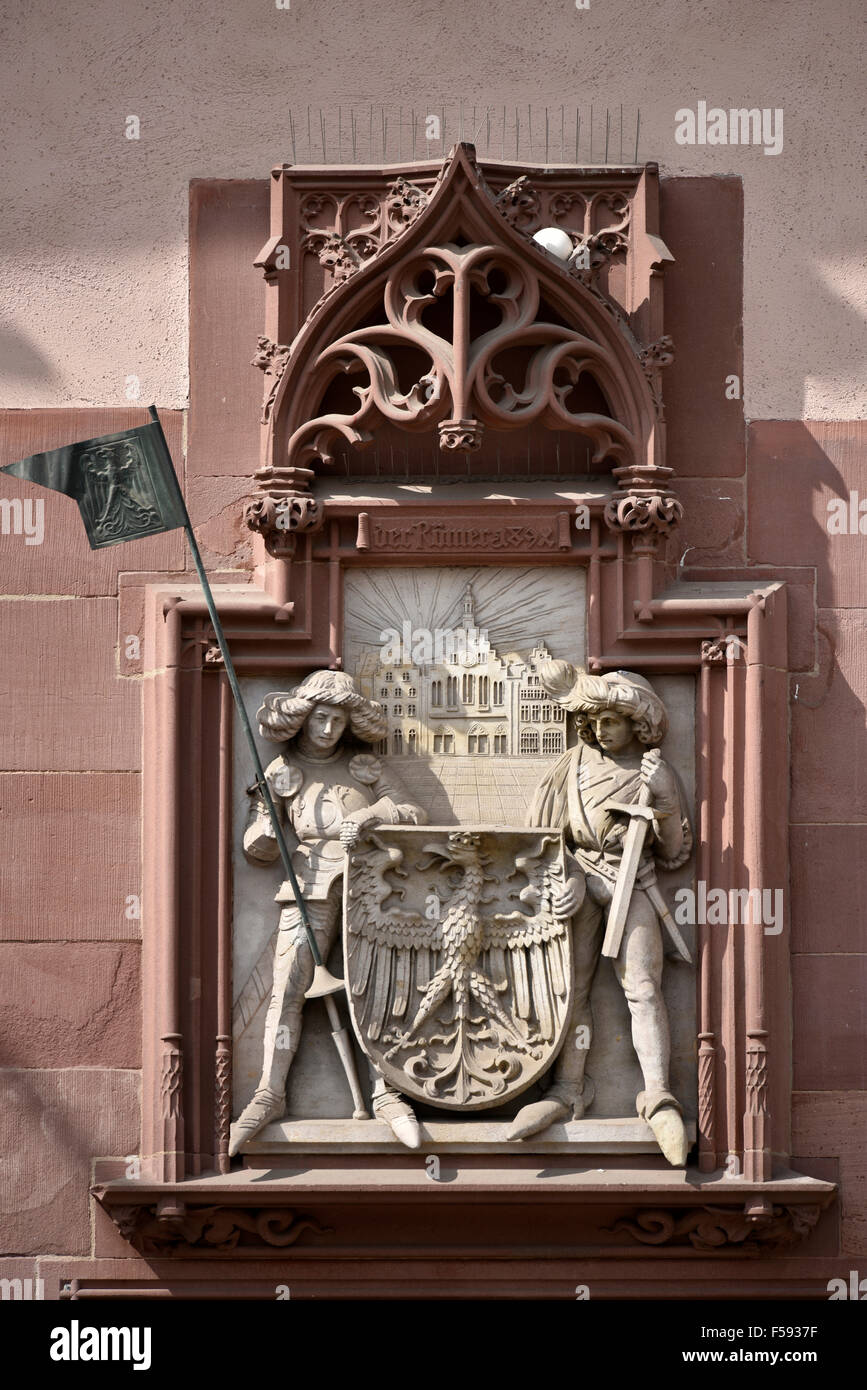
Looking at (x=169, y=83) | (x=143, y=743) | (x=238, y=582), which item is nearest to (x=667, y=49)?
(x=169, y=83)

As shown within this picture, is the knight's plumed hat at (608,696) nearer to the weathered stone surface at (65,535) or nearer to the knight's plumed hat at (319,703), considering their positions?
the knight's plumed hat at (319,703)

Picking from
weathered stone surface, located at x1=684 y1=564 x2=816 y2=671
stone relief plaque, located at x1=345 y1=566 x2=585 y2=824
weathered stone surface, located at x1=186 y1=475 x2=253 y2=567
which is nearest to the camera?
stone relief plaque, located at x1=345 y1=566 x2=585 y2=824

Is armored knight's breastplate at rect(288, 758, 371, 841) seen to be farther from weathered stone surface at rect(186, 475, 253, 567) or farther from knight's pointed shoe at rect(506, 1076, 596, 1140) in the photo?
knight's pointed shoe at rect(506, 1076, 596, 1140)

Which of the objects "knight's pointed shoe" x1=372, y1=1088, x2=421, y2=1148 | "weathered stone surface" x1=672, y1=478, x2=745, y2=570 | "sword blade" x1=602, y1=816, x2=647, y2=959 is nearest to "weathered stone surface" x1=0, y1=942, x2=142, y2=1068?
"knight's pointed shoe" x1=372, y1=1088, x2=421, y2=1148

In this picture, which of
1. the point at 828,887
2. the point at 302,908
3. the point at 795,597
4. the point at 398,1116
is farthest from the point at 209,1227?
the point at 795,597

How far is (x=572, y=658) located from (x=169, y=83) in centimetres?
291

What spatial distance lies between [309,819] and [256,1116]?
3.81 feet

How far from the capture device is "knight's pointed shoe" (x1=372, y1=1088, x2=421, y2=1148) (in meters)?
10.8

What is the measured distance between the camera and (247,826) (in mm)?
11211

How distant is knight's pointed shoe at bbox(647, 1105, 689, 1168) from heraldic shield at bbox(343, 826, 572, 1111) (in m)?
0.47

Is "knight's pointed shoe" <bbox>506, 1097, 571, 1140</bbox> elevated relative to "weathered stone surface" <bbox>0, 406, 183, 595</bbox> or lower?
lower

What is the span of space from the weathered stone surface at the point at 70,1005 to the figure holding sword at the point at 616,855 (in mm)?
1609

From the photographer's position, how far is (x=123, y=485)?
36.0 ft

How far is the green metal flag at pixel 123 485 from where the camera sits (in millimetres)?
10922
